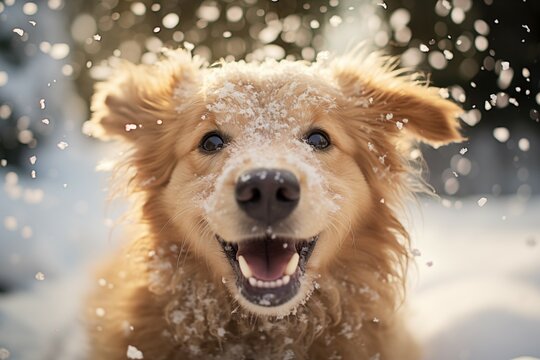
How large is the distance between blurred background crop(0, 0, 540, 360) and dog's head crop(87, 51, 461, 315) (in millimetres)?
1573

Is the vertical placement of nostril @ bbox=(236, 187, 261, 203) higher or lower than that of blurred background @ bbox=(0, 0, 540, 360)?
higher

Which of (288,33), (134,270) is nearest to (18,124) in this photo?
(288,33)

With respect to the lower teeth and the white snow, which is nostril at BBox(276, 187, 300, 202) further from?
the white snow

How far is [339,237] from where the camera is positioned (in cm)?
314

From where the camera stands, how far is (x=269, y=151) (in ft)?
9.16

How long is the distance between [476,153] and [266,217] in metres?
7.21

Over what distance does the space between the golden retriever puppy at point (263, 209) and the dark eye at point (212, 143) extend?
0.01 meters

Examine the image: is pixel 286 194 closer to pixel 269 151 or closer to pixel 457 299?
pixel 269 151

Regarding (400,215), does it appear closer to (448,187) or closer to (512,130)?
(448,187)

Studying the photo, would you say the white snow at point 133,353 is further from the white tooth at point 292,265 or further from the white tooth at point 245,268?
the white tooth at point 292,265

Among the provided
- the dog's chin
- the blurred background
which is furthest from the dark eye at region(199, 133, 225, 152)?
the blurred background

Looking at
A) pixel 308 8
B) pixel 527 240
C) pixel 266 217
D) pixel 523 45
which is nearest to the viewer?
pixel 266 217

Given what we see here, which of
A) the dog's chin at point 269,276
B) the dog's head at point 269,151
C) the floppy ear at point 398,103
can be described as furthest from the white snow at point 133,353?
the floppy ear at point 398,103

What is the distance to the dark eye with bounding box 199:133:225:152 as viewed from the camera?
3099mm
